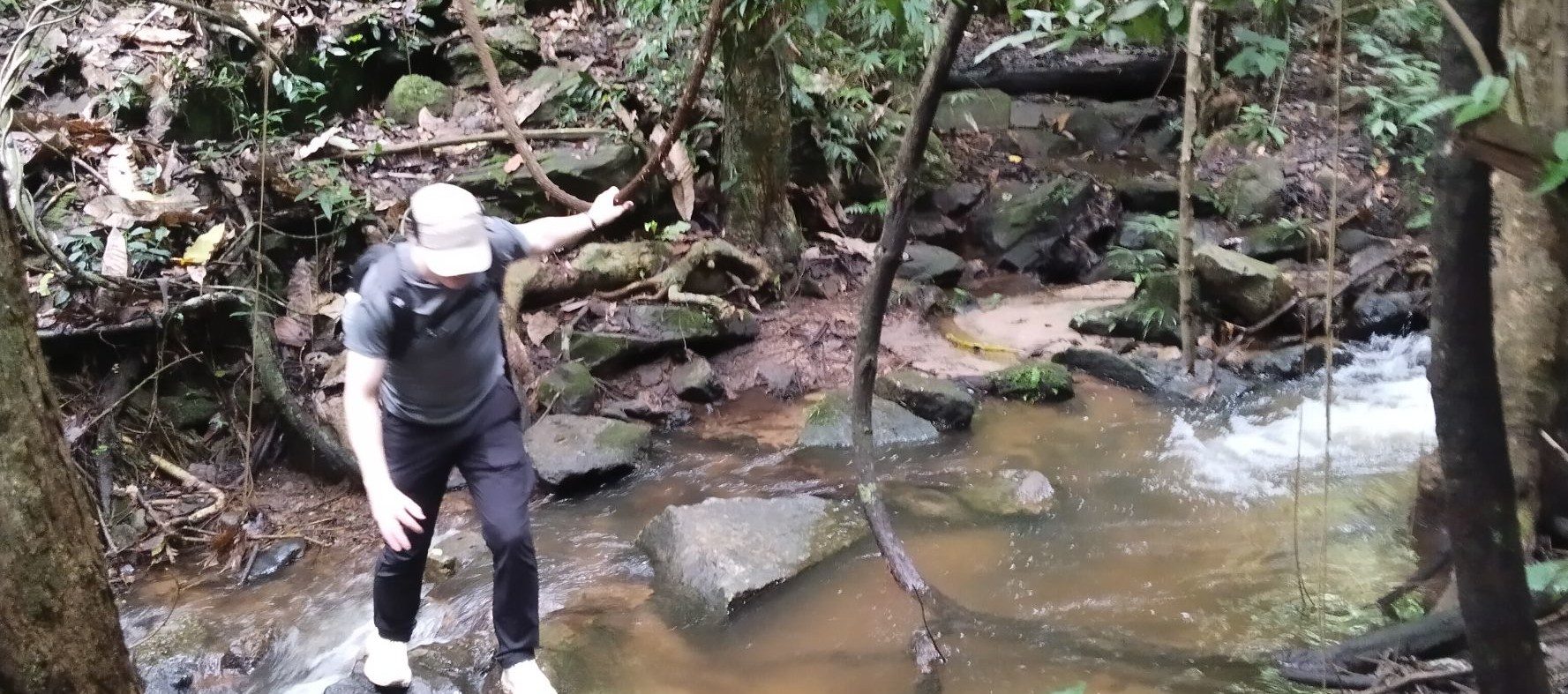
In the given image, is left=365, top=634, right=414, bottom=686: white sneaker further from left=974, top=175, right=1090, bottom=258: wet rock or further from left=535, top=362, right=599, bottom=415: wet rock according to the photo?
left=974, top=175, right=1090, bottom=258: wet rock

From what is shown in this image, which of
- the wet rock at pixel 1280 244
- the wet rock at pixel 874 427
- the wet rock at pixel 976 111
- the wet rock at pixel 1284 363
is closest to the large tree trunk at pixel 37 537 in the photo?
the wet rock at pixel 874 427

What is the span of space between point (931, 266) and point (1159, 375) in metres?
2.56

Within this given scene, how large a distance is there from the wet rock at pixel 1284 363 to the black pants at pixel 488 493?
5.66 m

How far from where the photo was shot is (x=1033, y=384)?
6648 millimetres

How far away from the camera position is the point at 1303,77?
43.6 ft

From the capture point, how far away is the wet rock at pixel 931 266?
8750mm

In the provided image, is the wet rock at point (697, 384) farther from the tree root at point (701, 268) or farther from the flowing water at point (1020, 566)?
the tree root at point (701, 268)

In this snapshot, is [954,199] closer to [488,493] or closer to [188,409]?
[188,409]

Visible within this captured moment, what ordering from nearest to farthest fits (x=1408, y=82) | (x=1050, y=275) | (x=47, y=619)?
(x=47, y=619), (x=1408, y=82), (x=1050, y=275)

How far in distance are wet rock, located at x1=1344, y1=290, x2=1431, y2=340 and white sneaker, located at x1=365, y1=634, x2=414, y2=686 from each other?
23.4ft

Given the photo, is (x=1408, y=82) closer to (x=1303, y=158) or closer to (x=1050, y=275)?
(x=1303, y=158)

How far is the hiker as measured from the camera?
111 inches

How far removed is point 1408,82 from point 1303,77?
4632mm

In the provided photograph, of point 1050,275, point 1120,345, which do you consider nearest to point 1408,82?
point 1050,275
